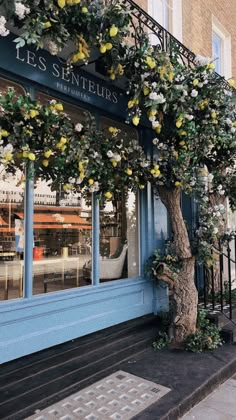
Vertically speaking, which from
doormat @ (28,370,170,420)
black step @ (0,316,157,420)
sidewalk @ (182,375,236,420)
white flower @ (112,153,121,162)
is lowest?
sidewalk @ (182,375,236,420)

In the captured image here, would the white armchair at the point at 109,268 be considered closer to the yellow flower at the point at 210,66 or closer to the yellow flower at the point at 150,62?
the yellow flower at the point at 150,62

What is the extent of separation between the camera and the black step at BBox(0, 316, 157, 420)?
3.05 m

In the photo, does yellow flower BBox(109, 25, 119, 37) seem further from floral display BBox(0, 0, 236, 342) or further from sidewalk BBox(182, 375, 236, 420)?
sidewalk BBox(182, 375, 236, 420)

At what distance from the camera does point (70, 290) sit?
14.3ft

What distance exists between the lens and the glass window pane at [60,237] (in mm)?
4348

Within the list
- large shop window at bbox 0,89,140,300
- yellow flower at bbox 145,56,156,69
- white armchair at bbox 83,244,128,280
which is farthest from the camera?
white armchair at bbox 83,244,128,280

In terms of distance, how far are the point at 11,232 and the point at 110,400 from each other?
233cm

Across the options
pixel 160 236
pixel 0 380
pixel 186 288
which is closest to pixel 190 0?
pixel 160 236

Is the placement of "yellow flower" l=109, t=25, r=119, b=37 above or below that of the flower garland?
above

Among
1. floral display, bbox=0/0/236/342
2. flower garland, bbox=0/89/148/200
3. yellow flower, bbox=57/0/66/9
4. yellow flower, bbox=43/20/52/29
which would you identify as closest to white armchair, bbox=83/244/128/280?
floral display, bbox=0/0/236/342

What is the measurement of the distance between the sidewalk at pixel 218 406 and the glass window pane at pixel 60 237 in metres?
1.96

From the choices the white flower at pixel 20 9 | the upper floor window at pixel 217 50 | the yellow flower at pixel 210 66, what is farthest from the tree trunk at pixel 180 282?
the upper floor window at pixel 217 50

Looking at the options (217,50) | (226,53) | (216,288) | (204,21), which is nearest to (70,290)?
(216,288)

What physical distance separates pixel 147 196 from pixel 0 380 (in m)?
3.17
